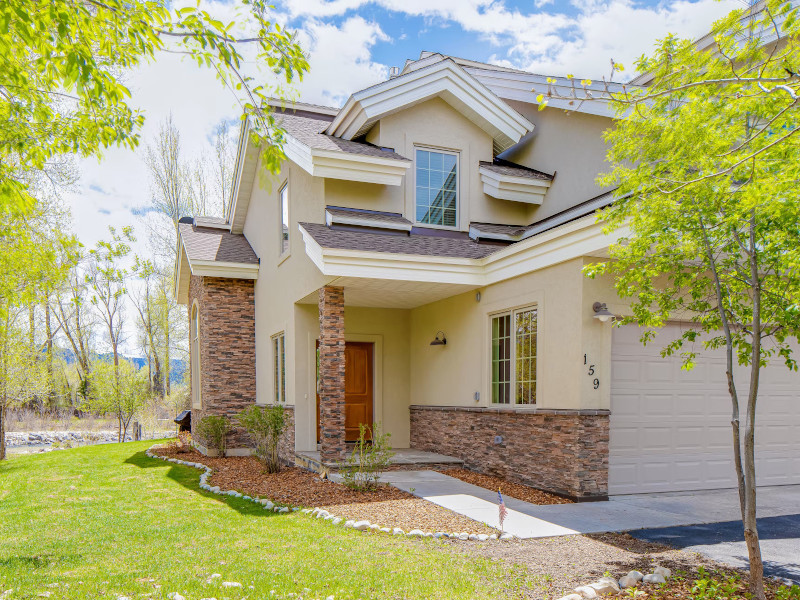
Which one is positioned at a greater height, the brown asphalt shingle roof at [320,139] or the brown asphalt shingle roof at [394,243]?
the brown asphalt shingle roof at [320,139]

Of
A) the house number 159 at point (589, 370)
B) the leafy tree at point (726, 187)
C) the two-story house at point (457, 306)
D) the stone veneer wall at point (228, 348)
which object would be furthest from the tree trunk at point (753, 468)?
the stone veneer wall at point (228, 348)

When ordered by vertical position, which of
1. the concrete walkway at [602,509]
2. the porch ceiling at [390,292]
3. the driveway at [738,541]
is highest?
the porch ceiling at [390,292]

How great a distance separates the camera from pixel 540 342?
8266mm

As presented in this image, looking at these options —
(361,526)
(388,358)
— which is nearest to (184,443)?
(388,358)

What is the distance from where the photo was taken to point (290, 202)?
36.9ft

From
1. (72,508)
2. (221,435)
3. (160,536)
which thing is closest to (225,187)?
(221,435)

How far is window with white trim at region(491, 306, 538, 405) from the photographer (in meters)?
8.62

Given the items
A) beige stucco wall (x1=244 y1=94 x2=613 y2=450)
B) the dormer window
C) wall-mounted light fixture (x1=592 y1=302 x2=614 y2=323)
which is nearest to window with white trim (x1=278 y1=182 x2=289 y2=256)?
beige stucco wall (x1=244 y1=94 x2=613 y2=450)

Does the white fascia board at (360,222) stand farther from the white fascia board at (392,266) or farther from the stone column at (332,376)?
the stone column at (332,376)

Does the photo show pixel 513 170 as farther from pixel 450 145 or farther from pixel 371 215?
pixel 371 215

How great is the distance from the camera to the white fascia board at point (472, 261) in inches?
290

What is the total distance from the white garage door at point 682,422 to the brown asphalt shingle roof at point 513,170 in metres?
4.53

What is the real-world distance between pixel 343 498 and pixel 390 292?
150 inches

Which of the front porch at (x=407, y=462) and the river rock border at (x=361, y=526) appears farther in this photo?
the front porch at (x=407, y=462)
